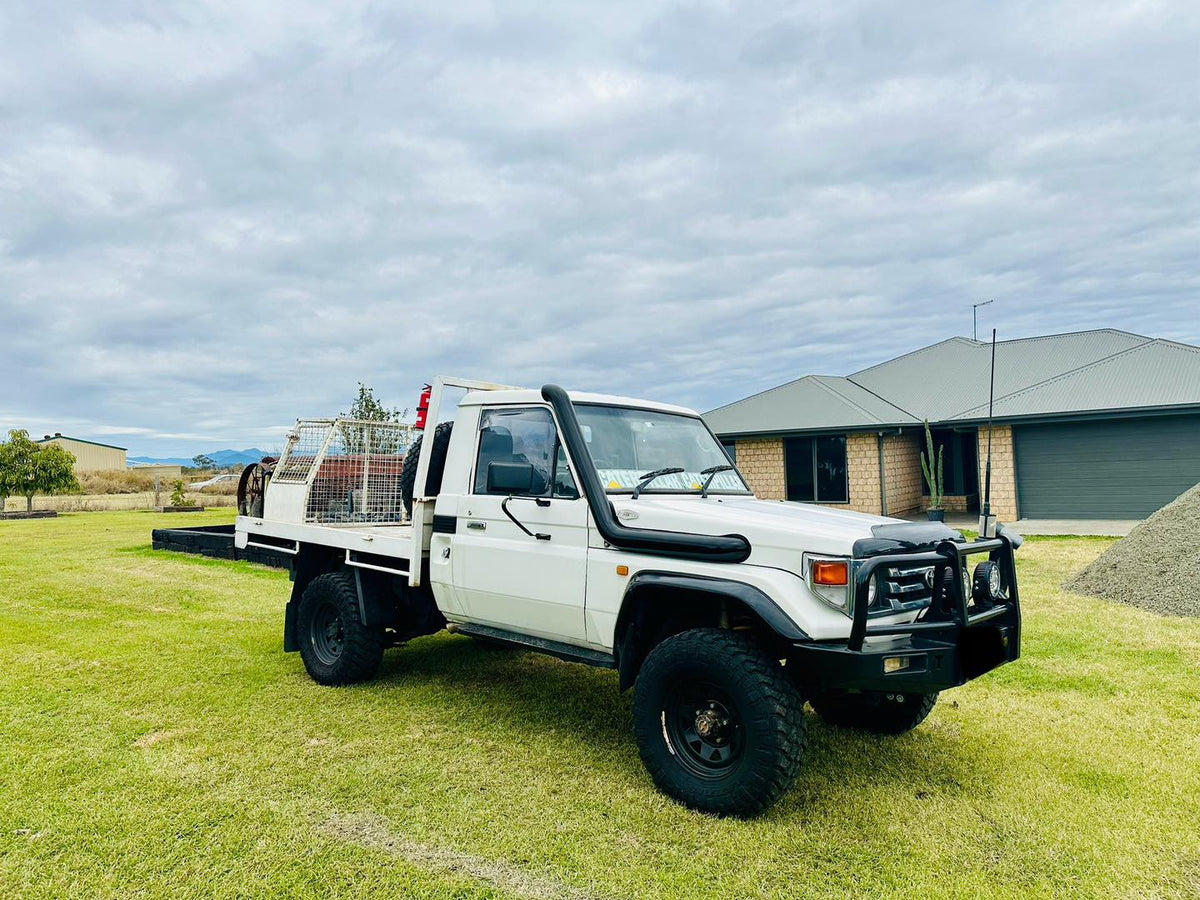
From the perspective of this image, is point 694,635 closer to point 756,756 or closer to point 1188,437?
point 756,756

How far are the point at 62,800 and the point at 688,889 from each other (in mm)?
3140

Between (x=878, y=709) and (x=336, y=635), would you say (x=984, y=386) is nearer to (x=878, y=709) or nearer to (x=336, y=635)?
(x=878, y=709)

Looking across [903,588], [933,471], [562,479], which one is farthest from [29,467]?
[903,588]

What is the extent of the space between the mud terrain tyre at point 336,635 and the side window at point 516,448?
5.29 ft

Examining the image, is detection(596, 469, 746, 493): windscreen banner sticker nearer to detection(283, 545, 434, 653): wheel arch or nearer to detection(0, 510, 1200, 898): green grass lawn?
detection(0, 510, 1200, 898): green grass lawn

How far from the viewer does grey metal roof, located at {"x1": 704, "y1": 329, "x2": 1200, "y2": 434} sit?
57.0 ft

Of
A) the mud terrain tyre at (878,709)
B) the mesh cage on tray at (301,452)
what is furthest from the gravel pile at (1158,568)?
A: the mesh cage on tray at (301,452)

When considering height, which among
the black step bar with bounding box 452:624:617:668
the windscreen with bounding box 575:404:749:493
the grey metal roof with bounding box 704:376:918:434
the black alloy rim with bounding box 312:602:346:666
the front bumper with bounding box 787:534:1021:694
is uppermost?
the grey metal roof with bounding box 704:376:918:434

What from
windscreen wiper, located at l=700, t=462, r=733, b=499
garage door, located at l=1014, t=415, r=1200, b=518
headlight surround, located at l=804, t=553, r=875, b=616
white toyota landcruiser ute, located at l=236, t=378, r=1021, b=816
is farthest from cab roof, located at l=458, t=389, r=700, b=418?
garage door, located at l=1014, t=415, r=1200, b=518

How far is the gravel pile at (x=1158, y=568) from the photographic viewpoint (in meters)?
8.09

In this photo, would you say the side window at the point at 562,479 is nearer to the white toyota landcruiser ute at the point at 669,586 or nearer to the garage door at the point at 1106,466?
the white toyota landcruiser ute at the point at 669,586

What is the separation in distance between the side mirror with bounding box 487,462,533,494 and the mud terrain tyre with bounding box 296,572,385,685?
74.6 inches

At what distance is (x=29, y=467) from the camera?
30.8m

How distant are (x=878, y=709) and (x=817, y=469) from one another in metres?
17.2
